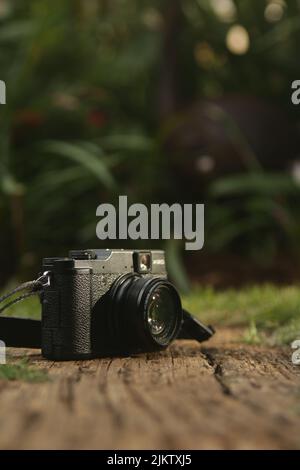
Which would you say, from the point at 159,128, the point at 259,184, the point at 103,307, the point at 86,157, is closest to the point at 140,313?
the point at 103,307

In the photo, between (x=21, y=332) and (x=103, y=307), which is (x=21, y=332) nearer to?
(x=21, y=332)

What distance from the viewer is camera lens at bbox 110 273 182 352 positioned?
3.48 feet

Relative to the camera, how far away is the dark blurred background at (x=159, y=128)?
231cm

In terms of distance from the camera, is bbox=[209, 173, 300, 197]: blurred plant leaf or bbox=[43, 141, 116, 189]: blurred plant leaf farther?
bbox=[209, 173, 300, 197]: blurred plant leaf

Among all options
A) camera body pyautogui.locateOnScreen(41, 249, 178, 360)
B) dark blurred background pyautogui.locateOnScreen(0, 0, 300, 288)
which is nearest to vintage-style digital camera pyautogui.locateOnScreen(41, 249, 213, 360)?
camera body pyautogui.locateOnScreen(41, 249, 178, 360)

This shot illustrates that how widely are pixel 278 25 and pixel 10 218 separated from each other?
1.27 meters

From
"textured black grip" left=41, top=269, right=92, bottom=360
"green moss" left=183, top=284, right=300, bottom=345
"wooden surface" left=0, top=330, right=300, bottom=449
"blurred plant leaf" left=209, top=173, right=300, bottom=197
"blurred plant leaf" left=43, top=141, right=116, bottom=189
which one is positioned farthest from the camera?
"blurred plant leaf" left=209, top=173, right=300, bottom=197

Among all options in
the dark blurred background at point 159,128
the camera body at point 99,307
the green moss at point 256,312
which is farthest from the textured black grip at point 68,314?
the dark blurred background at point 159,128

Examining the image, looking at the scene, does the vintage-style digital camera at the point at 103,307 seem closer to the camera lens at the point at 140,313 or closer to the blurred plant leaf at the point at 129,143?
the camera lens at the point at 140,313

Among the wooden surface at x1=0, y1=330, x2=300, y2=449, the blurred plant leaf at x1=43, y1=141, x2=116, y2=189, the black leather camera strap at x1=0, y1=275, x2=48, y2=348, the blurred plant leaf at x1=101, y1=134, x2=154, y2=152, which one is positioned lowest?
the wooden surface at x1=0, y1=330, x2=300, y2=449

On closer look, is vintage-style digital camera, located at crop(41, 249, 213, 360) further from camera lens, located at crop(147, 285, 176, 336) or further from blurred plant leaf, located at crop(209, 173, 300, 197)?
blurred plant leaf, located at crop(209, 173, 300, 197)

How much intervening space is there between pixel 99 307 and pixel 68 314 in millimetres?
57

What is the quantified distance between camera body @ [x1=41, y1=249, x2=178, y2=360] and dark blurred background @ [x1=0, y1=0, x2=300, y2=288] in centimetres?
95
